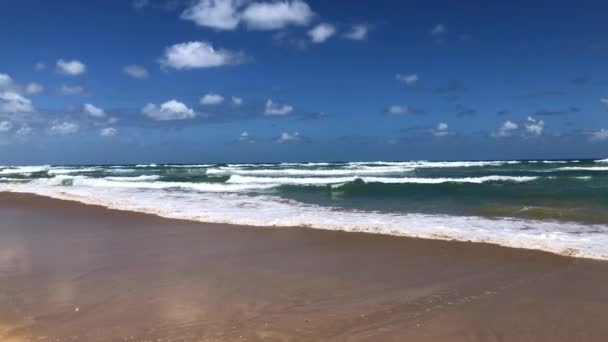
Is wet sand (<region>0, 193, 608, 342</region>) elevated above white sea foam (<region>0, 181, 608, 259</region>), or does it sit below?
below

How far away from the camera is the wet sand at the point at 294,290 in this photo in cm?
407

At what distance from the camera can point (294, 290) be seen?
5.25 meters

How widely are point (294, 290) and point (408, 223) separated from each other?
5094 mm

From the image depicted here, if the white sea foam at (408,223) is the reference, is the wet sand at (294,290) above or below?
below

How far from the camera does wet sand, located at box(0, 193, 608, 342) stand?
4.07m

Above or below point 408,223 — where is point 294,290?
below

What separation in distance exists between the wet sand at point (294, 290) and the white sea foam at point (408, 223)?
2.04ft

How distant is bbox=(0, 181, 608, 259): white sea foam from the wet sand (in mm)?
620

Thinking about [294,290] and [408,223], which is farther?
[408,223]

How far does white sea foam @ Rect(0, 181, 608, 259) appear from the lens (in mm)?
7617

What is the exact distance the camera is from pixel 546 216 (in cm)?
1109

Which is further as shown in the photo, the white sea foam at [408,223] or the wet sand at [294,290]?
the white sea foam at [408,223]

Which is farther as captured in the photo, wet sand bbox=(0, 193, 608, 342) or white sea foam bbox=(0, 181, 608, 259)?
white sea foam bbox=(0, 181, 608, 259)

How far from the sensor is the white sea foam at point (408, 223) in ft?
25.0
